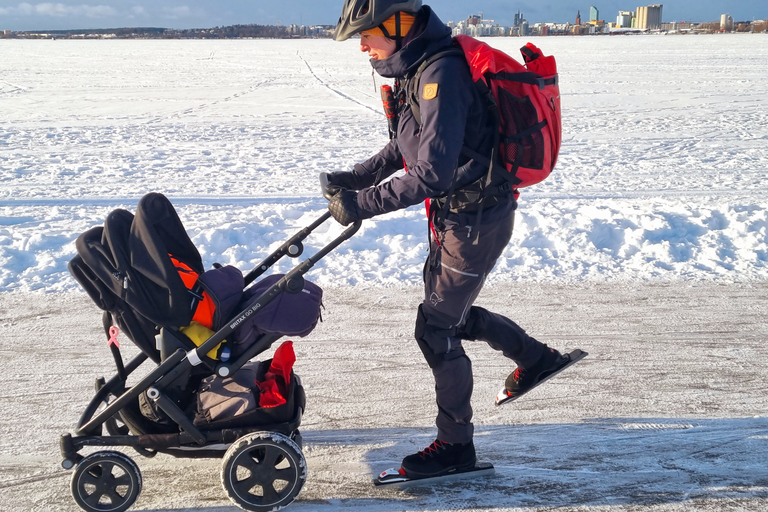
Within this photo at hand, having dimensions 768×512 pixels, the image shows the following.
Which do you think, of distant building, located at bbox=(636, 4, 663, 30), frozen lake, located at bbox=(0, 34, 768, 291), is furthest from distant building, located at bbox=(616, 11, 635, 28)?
frozen lake, located at bbox=(0, 34, 768, 291)

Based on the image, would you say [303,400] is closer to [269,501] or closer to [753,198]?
[269,501]

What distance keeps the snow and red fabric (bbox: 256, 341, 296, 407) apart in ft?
1.45

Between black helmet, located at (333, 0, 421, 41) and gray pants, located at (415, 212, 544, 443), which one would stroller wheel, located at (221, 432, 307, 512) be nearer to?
gray pants, located at (415, 212, 544, 443)

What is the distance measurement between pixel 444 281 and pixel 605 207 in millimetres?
4273

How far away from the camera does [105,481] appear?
263cm

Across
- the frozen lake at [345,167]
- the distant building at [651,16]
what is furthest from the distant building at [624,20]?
the frozen lake at [345,167]

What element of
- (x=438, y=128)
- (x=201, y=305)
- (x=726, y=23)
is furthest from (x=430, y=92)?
(x=726, y=23)

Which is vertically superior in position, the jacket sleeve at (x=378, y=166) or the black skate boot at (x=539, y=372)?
the jacket sleeve at (x=378, y=166)

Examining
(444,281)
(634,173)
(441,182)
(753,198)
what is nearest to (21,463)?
(444,281)

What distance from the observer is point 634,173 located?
8.85m

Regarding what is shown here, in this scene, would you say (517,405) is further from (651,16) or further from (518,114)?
(651,16)

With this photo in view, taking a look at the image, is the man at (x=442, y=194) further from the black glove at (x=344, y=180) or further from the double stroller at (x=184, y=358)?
the double stroller at (x=184, y=358)

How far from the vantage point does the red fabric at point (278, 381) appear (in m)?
2.79

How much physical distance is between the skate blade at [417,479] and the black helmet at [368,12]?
1891mm
